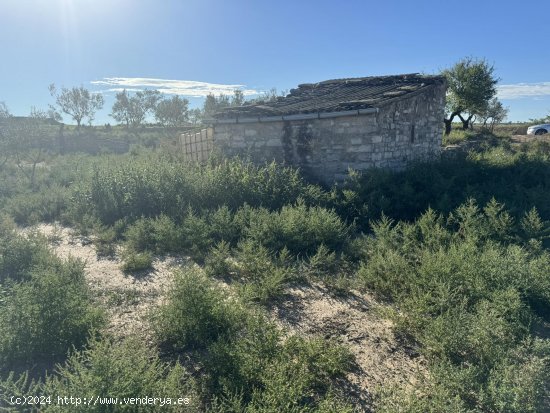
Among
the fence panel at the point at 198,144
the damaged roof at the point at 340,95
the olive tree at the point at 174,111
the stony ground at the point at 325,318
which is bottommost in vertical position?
the stony ground at the point at 325,318

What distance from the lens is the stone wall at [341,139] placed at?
920 centimetres

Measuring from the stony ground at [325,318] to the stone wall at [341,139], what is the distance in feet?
16.2

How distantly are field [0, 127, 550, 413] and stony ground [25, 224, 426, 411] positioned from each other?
2 cm

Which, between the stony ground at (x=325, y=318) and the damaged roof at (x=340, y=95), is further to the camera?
the damaged roof at (x=340, y=95)

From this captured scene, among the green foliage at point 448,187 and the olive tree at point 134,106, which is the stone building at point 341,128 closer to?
the green foliage at point 448,187

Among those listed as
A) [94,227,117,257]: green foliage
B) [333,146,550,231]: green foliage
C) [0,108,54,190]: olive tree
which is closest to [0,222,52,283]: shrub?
[94,227,117,257]: green foliage

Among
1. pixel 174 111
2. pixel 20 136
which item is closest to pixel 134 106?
pixel 174 111

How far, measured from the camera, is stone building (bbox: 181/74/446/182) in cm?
920

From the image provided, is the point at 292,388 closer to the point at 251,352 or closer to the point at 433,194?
the point at 251,352

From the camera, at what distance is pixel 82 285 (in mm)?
4656

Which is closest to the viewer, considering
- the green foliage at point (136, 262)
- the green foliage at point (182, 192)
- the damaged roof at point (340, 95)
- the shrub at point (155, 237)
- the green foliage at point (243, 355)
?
the green foliage at point (243, 355)

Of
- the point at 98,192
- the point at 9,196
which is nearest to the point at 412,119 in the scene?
the point at 98,192

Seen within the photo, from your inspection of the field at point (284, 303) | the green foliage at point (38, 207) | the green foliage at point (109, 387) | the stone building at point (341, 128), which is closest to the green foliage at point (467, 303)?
the field at point (284, 303)

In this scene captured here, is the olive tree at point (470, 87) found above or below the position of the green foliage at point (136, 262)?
above
